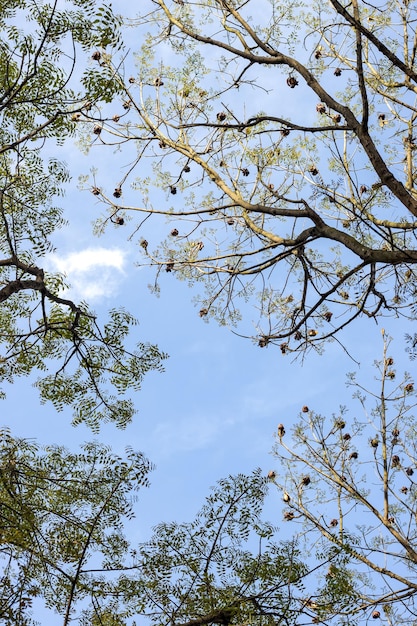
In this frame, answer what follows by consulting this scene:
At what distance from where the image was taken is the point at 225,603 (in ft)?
12.8

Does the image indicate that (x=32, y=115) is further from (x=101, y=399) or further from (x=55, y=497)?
(x=55, y=497)

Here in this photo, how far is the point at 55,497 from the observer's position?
4723 millimetres

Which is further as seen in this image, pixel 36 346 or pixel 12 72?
pixel 36 346

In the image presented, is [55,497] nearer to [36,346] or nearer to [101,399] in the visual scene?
[101,399]

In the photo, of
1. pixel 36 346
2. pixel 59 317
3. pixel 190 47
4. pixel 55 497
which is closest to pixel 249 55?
pixel 190 47

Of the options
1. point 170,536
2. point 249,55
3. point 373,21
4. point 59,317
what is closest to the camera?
point 170,536

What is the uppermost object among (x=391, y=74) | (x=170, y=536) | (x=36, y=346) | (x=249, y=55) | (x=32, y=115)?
(x=391, y=74)

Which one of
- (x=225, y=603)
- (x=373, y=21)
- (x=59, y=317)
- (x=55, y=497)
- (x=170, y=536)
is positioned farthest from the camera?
(x=373, y=21)

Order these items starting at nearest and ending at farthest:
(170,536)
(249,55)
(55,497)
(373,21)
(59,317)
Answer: (170,536) → (55,497) → (249,55) → (59,317) → (373,21)

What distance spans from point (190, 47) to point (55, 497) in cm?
405

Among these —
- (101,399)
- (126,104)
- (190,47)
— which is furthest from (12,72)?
(101,399)

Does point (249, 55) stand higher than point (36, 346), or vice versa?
point (249, 55)

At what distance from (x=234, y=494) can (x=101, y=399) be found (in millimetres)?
1926

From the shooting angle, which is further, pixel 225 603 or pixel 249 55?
pixel 249 55
